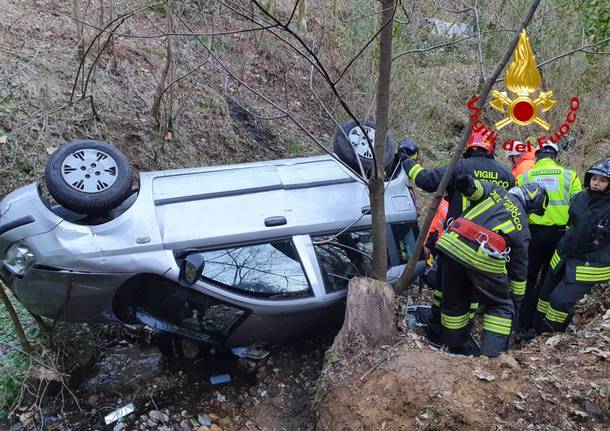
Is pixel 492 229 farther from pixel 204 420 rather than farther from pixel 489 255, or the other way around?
pixel 204 420

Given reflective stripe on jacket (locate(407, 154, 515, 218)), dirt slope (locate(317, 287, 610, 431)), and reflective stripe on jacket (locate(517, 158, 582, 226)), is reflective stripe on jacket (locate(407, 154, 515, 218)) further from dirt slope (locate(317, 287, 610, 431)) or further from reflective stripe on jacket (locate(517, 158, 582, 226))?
dirt slope (locate(317, 287, 610, 431))

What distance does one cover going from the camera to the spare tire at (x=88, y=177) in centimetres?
325

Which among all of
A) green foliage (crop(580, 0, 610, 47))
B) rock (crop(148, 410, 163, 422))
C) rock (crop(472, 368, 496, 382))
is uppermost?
green foliage (crop(580, 0, 610, 47))


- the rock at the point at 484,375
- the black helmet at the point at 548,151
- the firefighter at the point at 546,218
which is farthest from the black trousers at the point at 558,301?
the rock at the point at 484,375

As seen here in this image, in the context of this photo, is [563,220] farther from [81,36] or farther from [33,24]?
[33,24]

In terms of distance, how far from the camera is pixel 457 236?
3.79m

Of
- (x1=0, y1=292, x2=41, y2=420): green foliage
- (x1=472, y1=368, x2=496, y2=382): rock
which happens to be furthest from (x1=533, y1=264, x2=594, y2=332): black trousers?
(x1=0, y1=292, x2=41, y2=420): green foliage

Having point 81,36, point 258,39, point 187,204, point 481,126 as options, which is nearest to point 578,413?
point 481,126

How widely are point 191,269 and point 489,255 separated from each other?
6.90 feet

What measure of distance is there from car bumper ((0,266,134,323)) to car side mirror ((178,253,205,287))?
1.07ft

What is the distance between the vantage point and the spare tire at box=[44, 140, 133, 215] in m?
3.25

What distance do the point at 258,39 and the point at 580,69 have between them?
5654 millimetres

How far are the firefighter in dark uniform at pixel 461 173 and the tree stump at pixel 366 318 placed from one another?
92cm

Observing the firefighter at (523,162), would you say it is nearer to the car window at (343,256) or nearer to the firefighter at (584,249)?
the firefighter at (584,249)
